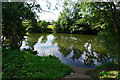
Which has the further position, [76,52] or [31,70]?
[76,52]

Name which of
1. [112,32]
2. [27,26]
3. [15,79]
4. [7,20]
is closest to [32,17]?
[27,26]

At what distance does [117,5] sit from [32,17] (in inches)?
325

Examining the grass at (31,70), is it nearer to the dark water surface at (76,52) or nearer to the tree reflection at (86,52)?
the dark water surface at (76,52)

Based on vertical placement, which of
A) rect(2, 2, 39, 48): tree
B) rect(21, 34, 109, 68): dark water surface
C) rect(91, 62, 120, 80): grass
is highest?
rect(2, 2, 39, 48): tree

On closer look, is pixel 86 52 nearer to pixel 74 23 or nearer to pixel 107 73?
pixel 107 73

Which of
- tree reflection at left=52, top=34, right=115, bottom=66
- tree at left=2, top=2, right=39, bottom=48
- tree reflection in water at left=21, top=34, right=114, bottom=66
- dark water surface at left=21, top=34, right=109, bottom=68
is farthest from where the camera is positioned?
tree reflection at left=52, top=34, right=115, bottom=66

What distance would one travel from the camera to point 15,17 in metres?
9.45

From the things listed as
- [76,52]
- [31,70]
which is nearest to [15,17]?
[31,70]

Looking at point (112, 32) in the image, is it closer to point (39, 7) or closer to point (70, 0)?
point (70, 0)

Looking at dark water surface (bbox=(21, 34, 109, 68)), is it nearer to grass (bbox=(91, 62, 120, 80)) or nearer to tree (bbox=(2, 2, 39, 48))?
grass (bbox=(91, 62, 120, 80))

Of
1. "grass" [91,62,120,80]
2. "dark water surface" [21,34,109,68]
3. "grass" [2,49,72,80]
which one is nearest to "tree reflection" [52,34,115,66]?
"dark water surface" [21,34,109,68]

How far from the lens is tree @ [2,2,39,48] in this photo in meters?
8.88

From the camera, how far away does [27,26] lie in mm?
12039

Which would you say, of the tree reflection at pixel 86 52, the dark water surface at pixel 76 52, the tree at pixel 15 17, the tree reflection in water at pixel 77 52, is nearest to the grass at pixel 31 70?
the dark water surface at pixel 76 52
